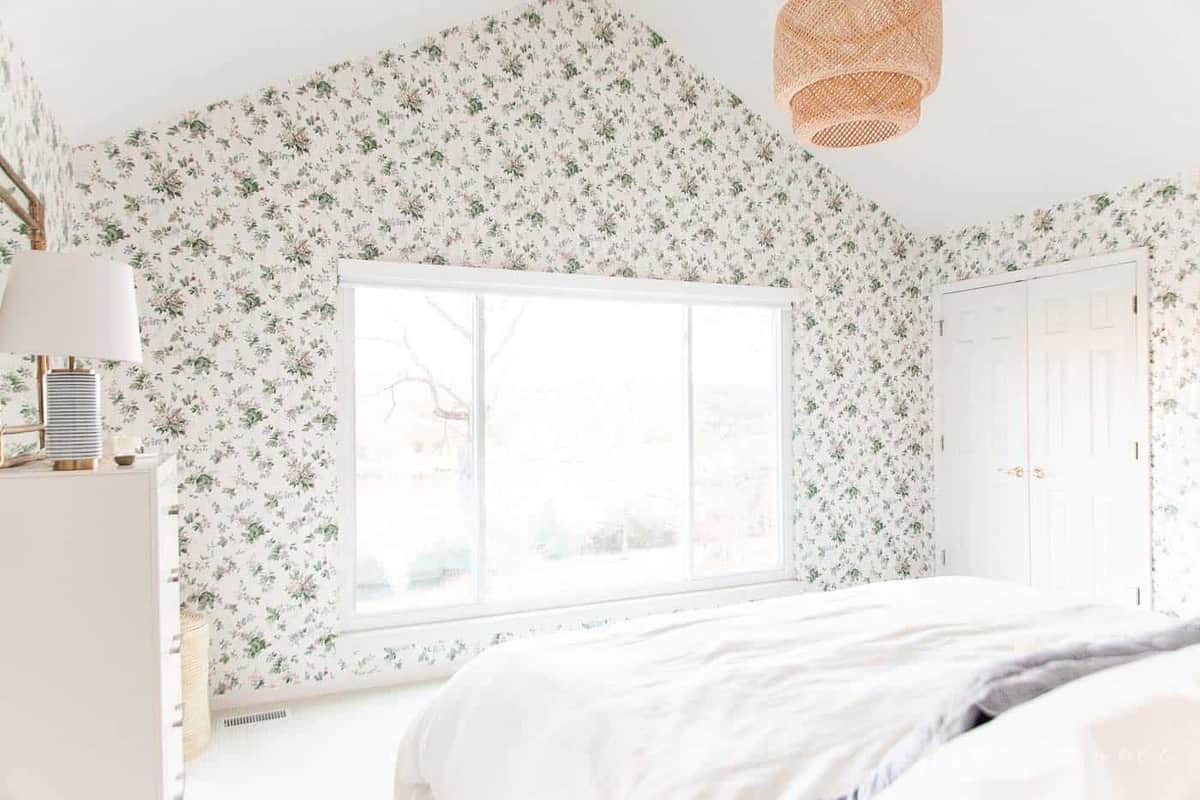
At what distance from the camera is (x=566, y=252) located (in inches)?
154

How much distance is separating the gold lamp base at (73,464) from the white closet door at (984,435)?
4.28m

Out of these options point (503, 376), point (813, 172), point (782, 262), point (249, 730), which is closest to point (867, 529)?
point (782, 262)

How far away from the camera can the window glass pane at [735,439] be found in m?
4.30

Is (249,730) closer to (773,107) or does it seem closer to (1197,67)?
(773,107)

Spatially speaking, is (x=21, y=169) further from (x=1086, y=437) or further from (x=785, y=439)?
(x=1086, y=437)

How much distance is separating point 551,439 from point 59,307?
100 inches

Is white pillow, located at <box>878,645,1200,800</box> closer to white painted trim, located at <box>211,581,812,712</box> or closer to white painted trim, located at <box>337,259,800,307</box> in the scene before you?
white painted trim, located at <box>211,581,812,712</box>

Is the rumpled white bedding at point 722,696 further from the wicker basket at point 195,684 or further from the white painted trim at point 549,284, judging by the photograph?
the white painted trim at point 549,284

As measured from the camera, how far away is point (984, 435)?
14.8ft

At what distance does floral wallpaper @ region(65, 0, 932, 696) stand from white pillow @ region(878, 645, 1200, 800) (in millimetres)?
2823

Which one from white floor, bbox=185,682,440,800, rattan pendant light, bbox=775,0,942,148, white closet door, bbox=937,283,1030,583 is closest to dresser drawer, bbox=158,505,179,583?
white floor, bbox=185,682,440,800

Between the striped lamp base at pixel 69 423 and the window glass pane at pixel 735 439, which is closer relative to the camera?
the striped lamp base at pixel 69 423

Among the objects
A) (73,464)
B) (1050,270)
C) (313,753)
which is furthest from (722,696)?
(1050,270)

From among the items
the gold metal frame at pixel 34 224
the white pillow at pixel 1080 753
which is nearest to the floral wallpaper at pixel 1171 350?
the white pillow at pixel 1080 753
